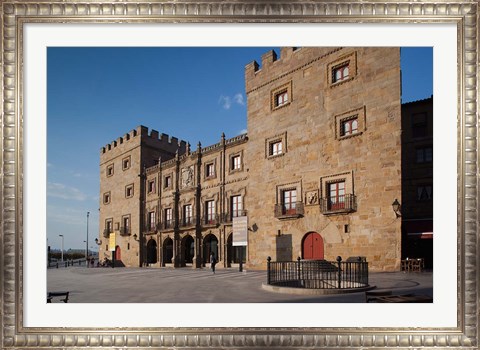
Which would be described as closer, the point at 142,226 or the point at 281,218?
the point at 281,218

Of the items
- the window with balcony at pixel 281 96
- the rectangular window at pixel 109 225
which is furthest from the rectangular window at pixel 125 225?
the window with balcony at pixel 281 96

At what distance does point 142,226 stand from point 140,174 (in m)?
4.11

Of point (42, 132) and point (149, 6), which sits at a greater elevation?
point (149, 6)

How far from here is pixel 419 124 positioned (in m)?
19.0

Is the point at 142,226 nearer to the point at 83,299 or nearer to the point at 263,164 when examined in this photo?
the point at 263,164

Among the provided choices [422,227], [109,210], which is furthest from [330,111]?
[109,210]

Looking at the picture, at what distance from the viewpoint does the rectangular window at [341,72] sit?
1493 centimetres

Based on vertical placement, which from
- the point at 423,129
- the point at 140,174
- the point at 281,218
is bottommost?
the point at 281,218

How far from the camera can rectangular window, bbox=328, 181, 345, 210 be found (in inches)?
581

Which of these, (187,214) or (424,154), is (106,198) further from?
(424,154)

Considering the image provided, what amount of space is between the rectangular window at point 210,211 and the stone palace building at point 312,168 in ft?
0.22

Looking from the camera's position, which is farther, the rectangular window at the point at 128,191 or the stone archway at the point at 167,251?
the rectangular window at the point at 128,191

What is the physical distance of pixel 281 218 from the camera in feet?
55.5

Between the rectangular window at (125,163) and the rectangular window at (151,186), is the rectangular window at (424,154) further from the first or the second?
the rectangular window at (125,163)
